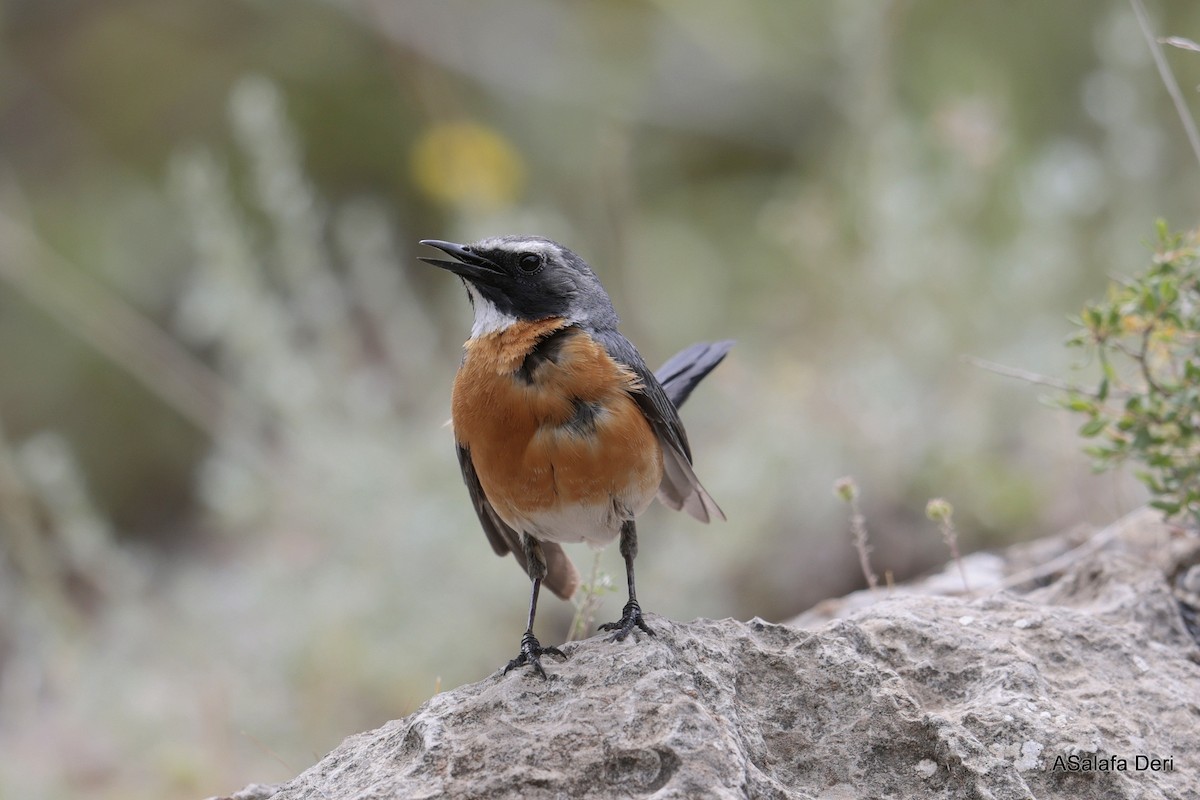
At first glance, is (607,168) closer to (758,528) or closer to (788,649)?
(758,528)

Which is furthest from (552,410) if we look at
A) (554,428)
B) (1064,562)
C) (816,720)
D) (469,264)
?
(1064,562)

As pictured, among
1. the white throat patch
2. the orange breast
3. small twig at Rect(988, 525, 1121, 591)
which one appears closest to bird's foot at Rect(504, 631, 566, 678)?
the orange breast

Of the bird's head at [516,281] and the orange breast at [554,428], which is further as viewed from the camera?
the bird's head at [516,281]

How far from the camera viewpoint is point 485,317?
4211 mm

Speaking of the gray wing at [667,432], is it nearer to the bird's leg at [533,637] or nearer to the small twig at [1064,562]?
the bird's leg at [533,637]

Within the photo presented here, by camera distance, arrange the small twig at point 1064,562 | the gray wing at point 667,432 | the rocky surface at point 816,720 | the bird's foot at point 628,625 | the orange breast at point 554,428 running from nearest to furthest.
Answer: the rocky surface at point 816,720, the bird's foot at point 628,625, the orange breast at point 554,428, the gray wing at point 667,432, the small twig at point 1064,562

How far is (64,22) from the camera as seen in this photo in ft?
35.7

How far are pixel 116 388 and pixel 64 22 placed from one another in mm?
3603

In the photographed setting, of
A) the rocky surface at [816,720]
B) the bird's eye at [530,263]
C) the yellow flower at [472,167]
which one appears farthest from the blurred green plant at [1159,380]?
the yellow flower at [472,167]

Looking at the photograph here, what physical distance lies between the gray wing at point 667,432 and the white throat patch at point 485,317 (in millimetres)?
320

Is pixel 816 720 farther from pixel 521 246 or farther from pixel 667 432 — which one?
pixel 521 246

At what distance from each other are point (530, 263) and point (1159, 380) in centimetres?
227

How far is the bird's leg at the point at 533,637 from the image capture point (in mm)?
3408

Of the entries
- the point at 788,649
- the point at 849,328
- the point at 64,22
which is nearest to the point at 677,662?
the point at 788,649
